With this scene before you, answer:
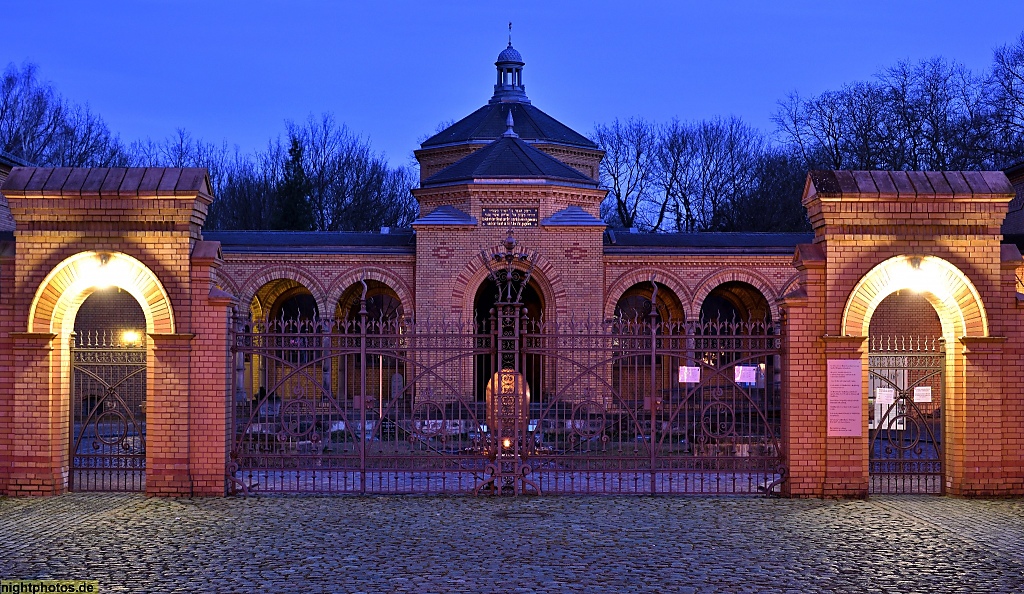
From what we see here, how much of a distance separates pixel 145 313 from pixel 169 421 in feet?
3.82

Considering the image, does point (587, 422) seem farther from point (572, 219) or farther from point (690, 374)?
point (572, 219)

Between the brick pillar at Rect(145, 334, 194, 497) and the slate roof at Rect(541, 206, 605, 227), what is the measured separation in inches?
618

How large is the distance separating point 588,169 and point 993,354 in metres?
26.1

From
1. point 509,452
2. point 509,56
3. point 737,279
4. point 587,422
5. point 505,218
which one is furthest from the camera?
point 509,56

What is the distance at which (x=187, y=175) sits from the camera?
11328 millimetres

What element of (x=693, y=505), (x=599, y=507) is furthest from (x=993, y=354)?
(x=599, y=507)

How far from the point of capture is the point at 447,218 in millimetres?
Answer: 26297

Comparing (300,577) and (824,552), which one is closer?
(300,577)

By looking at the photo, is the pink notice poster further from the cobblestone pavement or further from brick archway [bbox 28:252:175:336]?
brick archway [bbox 28:252:175:336]

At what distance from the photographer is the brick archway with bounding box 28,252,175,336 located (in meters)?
11.3

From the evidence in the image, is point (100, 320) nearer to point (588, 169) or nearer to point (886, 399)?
Answer: point (588, 169)

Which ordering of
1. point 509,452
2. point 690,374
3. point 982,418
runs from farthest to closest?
1. point 509,452
2. point 690,374
3. point 982,418

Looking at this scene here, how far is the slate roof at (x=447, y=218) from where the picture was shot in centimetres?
2612

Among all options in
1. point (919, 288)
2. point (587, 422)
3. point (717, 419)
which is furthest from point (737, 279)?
point (587, 422)
